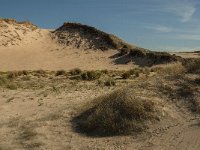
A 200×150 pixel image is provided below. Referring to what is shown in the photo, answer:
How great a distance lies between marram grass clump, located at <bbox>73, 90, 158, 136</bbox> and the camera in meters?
13.5

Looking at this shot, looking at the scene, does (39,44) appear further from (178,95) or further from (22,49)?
(178,95)

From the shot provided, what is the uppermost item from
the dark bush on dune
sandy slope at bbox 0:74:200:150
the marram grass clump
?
the dark bush on dune

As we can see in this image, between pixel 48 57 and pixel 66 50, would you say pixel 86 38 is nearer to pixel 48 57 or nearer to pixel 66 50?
pixel 66 50

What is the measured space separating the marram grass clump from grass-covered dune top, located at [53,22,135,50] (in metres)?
46.5

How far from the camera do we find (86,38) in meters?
66.0

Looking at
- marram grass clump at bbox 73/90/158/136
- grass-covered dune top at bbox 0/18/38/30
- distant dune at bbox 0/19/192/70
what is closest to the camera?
marram grass clump at bbox 73/90/158/136

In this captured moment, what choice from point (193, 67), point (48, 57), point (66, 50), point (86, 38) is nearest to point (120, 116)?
point (193, 67)

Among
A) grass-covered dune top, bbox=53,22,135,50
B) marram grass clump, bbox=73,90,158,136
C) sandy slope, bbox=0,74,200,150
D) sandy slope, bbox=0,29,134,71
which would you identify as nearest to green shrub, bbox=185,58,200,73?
sandy slope, bbox=0,74,200,150

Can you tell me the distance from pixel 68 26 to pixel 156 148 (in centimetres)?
6170

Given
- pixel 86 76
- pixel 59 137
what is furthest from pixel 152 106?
pixel 86 76

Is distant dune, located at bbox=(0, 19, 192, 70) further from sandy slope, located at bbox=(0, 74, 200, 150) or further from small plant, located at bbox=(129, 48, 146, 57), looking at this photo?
sandy slope, located at bbox=(0, 74, 200, 150)

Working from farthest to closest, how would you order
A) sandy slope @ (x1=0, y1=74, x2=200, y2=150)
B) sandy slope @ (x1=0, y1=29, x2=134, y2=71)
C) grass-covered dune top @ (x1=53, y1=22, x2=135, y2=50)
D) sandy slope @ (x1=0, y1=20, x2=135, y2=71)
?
grass-covered dune top @ (x1=53, y1=22, x2=135, y2=50)
sandy slope @ (x1=0, y1=20, x2=135, y2=71)
sandy slope @ (x1=0, y1=29, x2=134, y2=71)
sandy slope @ (x1=0, y1=74, x2=200, y2=150)

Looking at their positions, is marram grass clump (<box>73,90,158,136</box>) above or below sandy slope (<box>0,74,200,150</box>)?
above

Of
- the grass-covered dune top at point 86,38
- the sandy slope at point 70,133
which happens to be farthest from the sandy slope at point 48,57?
the sandy slope at point 70,133
